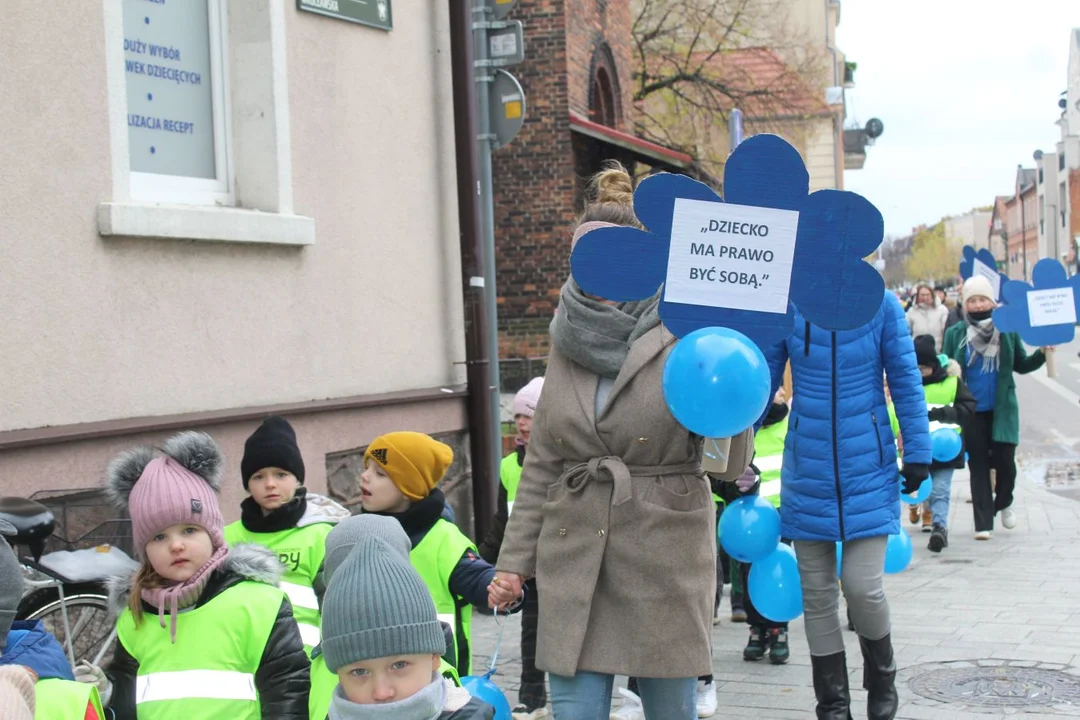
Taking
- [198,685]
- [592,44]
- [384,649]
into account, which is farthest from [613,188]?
[592,44]

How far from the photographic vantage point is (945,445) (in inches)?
362

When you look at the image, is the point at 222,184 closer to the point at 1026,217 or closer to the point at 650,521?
the point at 650,521

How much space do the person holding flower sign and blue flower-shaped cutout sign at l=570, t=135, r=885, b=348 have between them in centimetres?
661

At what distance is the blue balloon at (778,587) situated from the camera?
17.5 ft

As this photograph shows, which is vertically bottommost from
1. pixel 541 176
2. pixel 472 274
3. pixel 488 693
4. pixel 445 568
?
pixel 488 693

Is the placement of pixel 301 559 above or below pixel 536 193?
below

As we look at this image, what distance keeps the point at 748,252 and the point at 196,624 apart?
1.82m

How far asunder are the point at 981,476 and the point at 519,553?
724cm

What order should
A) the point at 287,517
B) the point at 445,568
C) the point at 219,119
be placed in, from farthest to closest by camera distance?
1. the point at 219,119
2. the point at 287,517
3. the point at 445,568

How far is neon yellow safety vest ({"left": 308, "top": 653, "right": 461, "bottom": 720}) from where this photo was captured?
3447 millimetres

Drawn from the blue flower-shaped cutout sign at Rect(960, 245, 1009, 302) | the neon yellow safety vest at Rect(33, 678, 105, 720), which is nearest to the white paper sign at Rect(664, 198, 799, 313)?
the neon yellow safety vest at Rect(33, 678, 105, 720)

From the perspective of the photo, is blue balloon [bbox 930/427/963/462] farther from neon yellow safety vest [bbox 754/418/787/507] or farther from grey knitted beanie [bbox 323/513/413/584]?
grey knitted beanie [bbox 323/513/413/584]

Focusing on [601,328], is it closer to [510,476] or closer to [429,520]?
[429,520]

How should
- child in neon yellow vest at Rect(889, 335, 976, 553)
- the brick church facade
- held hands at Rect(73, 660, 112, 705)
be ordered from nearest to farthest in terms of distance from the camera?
held hands at Rect(73, 660, 112, 705)
child in neon yellow vest at Rect(889, 335, 976, 553)
the brick church facade
